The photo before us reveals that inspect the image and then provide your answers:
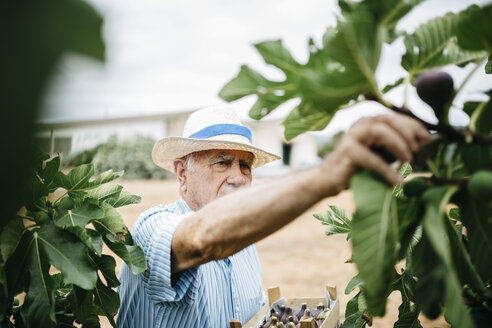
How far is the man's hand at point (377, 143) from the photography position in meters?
0.79

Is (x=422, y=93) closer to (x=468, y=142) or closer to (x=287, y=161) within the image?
(x=468, y=142)

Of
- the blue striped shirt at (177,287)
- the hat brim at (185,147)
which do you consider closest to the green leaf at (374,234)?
the blue striped shirt at (177,287)

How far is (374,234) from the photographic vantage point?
2.48 ft

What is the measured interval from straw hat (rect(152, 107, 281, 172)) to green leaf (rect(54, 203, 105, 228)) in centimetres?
120

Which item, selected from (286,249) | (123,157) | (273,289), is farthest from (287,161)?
(273,289)

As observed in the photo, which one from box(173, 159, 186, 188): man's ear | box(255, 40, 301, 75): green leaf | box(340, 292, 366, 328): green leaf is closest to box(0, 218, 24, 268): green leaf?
box(255, 40, 301, 75): green leaf

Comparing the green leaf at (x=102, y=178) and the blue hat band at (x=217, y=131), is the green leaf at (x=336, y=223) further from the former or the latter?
the blue hat band at (x=217, y=131)

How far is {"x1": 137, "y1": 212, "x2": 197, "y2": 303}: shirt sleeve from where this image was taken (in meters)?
1.63

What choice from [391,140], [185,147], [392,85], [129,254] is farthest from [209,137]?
[391,140]

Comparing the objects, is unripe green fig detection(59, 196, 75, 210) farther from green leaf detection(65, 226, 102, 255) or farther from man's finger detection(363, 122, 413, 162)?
man's finger detection(363, 122, 413, 162)

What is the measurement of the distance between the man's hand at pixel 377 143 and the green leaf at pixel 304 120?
0.09 meters

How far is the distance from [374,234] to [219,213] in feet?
1.89

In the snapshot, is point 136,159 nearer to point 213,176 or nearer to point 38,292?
point 213,176

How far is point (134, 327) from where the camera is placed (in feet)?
7.33
